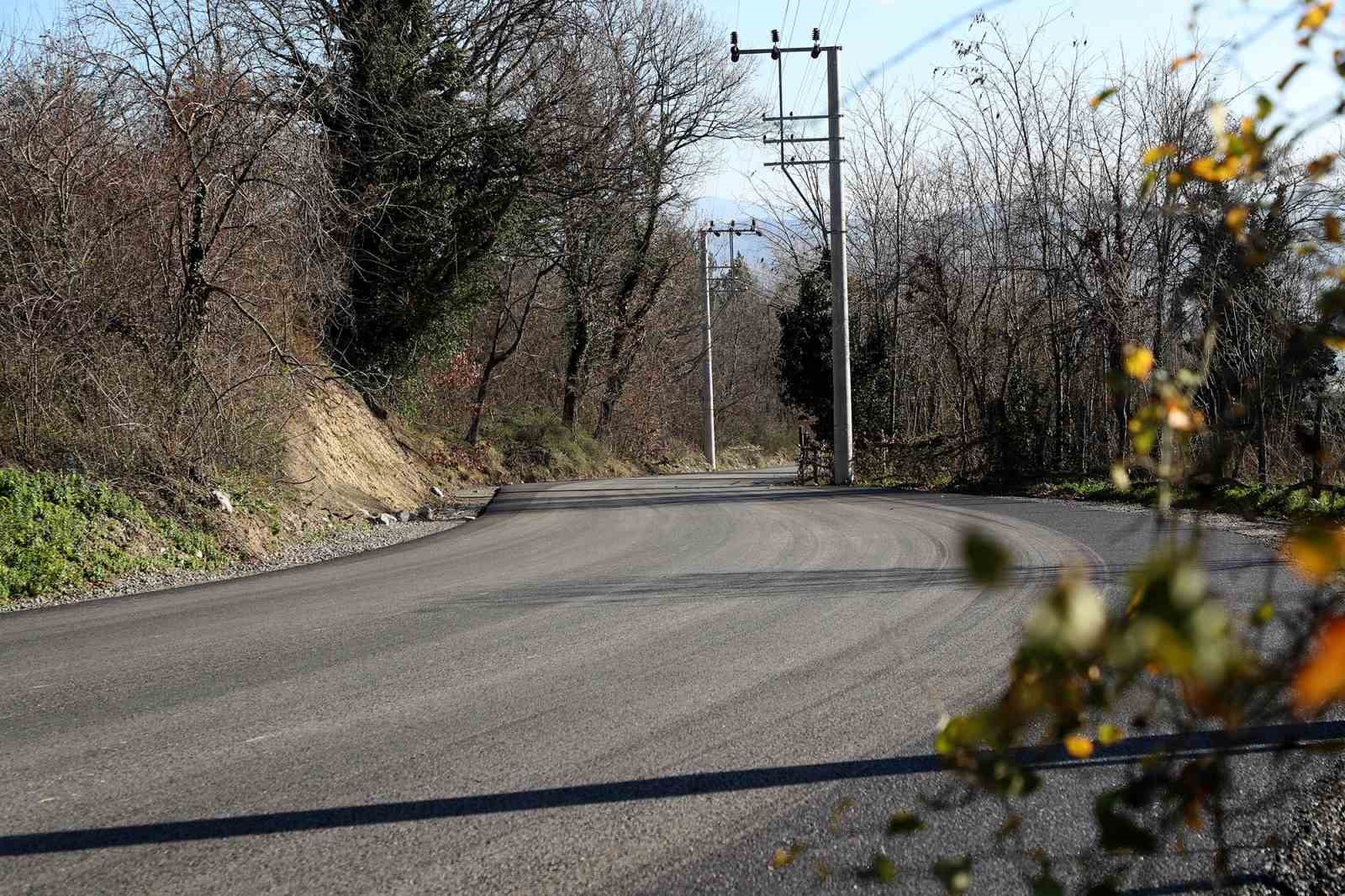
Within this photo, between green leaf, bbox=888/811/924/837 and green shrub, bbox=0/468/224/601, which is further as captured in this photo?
green shrub, bbox=0/468/224/601

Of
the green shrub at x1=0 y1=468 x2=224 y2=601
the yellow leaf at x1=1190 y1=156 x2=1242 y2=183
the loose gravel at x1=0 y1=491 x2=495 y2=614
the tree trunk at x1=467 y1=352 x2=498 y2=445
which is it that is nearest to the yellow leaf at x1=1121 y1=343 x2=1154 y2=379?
the yellow leaf at x1=1190 y1=156 x2=1242 y2=183

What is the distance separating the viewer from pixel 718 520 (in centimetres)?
1514

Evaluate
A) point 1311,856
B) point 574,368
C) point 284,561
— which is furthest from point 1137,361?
point 574,368

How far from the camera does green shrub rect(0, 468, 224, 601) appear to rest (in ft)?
30.5

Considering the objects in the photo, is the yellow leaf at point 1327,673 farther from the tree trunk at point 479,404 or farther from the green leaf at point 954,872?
the tree trunk at point 479,404

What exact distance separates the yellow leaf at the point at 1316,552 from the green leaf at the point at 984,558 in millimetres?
263

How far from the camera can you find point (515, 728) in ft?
16.5

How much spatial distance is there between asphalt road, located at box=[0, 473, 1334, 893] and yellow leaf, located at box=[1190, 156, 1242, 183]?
55.1 inches

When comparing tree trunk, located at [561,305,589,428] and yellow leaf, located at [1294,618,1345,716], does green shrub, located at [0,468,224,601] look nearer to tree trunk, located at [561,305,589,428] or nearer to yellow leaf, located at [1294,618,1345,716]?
yellow leaf, located at [1294,618,1345,716]

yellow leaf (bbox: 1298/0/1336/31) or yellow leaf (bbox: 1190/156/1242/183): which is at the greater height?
yellow leaf (bbox: 1298/0/1336/31)

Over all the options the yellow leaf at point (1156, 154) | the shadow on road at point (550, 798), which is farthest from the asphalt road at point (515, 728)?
the yellow leaf at point (1156, 154)

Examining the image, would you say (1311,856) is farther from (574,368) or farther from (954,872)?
(574,368)

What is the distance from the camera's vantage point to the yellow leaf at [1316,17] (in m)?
1.40

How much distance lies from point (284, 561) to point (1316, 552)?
39.1ft
